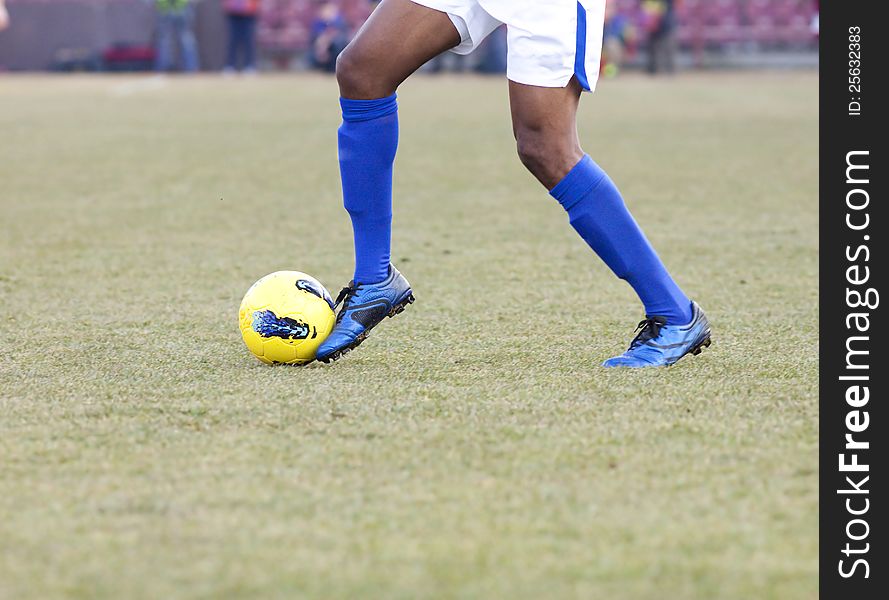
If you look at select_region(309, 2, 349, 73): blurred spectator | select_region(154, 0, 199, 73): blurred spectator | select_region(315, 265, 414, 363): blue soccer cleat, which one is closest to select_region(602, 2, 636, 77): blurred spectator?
select_region(309, 2, 349, 73): blurred spectator

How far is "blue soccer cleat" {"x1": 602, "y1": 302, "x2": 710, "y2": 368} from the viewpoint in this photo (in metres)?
3.43

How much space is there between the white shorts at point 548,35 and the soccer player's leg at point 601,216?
0.04 meters

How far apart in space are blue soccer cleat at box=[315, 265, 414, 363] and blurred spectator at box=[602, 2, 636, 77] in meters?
20.5

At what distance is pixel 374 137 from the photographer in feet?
11.6

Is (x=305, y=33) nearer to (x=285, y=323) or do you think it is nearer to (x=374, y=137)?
(x=374, y=137)

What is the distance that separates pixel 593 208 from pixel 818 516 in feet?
4.50

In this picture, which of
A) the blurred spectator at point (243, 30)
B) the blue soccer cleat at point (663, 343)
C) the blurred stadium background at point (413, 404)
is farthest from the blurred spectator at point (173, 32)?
the blue soccer cleat at point (663, 343)

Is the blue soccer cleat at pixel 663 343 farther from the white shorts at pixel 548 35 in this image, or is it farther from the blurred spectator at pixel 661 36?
the blurred spectator at pixel 661 36

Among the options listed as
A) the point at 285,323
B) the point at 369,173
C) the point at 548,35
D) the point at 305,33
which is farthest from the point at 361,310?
the point at 305,33

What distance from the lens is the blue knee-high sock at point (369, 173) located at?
3527 mm

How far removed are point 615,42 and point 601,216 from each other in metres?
22.1

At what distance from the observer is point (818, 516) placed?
2230 mm
